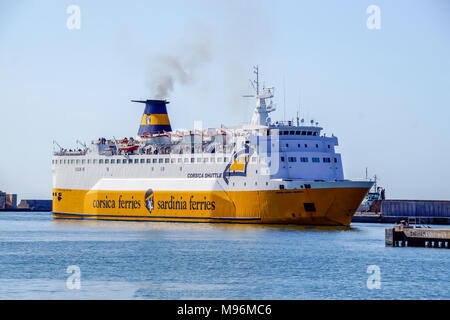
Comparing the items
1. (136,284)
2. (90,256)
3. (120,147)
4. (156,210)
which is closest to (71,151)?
(120,147)

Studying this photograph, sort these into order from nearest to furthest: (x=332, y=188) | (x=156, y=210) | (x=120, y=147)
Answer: (x=332, y=188) < (x=156, y=210) < (x=120, y=147)

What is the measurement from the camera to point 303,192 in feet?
156

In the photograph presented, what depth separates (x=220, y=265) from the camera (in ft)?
104

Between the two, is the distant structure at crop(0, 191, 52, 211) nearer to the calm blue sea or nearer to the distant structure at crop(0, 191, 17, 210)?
the distant structure at crop(0, 191, 17, 210)

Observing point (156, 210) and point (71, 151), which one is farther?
point (71, 151)

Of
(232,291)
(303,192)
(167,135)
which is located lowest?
(232,291)

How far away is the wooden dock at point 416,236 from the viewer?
3900 centimetres

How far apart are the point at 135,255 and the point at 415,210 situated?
4117 cm

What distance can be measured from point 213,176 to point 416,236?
17187 millimetres

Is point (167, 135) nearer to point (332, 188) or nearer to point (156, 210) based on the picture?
point (156, 210)

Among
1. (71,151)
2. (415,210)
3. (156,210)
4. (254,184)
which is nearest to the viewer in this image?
(254,184)

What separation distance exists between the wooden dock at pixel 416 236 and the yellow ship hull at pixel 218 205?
305 inches

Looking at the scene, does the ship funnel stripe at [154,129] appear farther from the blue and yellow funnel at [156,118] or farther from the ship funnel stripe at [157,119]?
the ship funnel stripe at [157,119]

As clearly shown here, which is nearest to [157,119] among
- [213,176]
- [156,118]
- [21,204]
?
[156,118]
